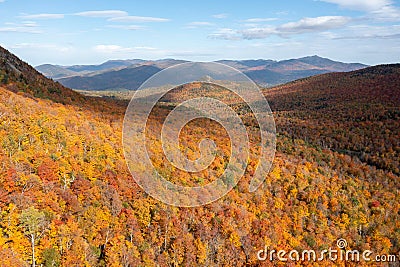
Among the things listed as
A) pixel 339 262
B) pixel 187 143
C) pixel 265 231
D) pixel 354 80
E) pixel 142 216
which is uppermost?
pixel 354 80

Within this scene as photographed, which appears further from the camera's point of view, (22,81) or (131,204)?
(22,81)

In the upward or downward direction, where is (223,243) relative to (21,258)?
downward

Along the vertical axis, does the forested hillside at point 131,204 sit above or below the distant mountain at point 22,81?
below

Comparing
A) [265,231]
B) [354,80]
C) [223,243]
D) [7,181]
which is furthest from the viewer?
[354,80]

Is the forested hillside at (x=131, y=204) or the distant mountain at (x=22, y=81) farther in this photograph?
the distant mountain at (x=22, y=81)

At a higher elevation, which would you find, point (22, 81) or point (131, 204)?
point (22, 81)

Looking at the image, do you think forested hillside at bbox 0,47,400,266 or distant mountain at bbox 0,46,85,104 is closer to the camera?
forested hillside at bbox 0,47,400,266

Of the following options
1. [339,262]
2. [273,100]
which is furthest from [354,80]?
[339,262]

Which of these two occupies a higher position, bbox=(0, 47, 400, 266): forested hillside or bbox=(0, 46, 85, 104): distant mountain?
bbox=(0, 46, 85, 104): distant mountain

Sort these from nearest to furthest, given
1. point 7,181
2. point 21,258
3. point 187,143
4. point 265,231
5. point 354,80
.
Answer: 1. point 21,258
2. point 7,181
3. point 265,231
4. point 187,143
5. point 354,80

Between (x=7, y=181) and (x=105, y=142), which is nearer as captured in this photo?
(x=7, y=181)

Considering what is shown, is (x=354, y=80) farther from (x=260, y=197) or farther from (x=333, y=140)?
(x=260, y=197)
